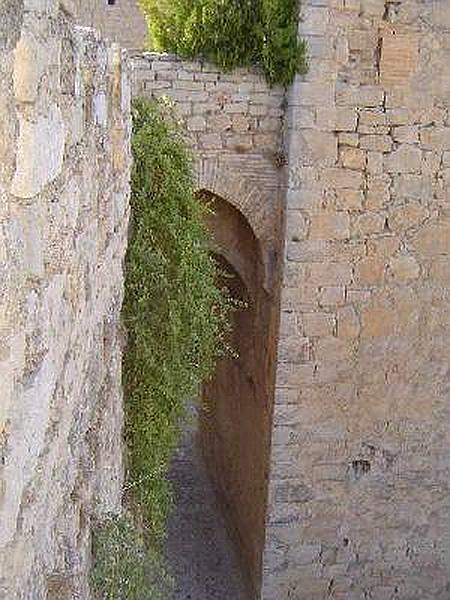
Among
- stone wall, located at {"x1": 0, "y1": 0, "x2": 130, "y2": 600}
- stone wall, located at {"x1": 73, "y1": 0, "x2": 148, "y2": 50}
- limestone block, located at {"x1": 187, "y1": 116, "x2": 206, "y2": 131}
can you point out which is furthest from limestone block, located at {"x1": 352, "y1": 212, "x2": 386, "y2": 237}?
stone wall, located at {"x1": 73, "y1": 0, "x2": 148, "y2": 50}

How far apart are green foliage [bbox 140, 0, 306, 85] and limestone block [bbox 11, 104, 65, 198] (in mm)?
3841

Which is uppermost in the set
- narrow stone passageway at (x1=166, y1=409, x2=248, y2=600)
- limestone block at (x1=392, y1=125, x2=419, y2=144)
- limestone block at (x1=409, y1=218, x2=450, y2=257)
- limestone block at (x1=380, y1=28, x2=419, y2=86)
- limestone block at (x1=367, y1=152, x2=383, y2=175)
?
limestone block at (x1=380, y1=28, x2=419, y2=86)

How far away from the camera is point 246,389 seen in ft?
24.4

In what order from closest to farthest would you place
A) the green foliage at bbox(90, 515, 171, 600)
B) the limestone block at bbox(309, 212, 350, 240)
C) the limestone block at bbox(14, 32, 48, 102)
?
the limestone block at bbox(14, 32, 48, 102) → the green foliage at bbox(90, 515, 171, 600) → the limestone block at bbox(309, 212, 350, 240)

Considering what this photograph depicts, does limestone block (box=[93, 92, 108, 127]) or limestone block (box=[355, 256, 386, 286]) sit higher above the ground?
limestone block (box=[93, 92, 108, 127])

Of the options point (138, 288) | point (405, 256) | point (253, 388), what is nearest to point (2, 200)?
point (138, 288)

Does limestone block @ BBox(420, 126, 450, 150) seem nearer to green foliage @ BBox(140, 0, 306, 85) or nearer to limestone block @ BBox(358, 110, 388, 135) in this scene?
limestone block @ BBox(358, 110, 388, 135)

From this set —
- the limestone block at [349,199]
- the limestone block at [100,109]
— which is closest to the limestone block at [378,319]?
the limestone block at [349,199]

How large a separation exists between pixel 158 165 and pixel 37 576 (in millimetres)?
2883

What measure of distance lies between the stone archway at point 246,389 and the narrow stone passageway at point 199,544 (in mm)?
169

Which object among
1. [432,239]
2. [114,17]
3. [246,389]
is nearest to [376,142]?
[432,239]

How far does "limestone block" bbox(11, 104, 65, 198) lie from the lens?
5.83 ft

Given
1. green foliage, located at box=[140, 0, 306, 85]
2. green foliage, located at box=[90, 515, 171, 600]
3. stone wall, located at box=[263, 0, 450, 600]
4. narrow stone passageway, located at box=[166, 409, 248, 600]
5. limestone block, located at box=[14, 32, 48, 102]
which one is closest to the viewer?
limestone block, located at box=[14, 32, 48, 102]

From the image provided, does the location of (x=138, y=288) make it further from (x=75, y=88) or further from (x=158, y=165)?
(x=75, y=88)
